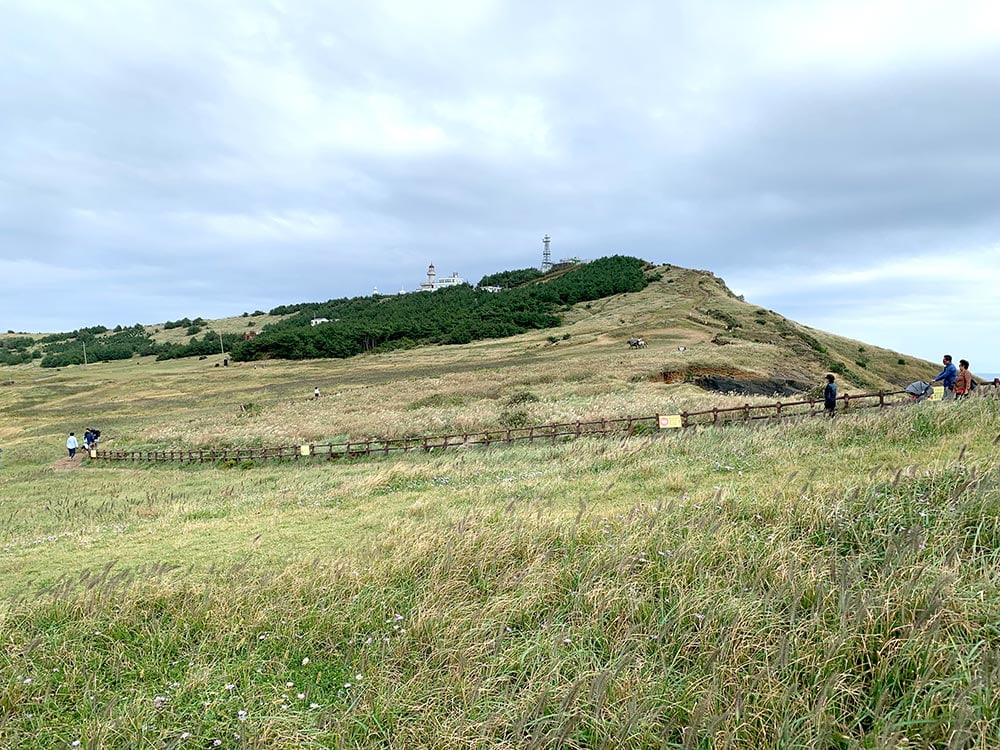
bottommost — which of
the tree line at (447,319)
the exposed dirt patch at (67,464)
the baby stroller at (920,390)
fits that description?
the exposed dirt patch at (67,464)

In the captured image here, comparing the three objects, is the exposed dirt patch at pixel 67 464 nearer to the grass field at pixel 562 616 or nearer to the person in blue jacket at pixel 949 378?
the grass field at pixel 562 616

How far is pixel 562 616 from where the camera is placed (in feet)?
15.8

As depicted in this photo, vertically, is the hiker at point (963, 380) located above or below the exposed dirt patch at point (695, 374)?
above

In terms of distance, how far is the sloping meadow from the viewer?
3496 millimetres

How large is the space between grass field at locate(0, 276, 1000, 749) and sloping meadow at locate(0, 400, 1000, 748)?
0.9 inches

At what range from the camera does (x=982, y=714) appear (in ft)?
10.3

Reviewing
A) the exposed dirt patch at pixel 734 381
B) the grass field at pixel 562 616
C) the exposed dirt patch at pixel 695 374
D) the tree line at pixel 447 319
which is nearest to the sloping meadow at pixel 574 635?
the grass field at pixel 562 616

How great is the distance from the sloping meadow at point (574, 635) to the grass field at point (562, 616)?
24mm

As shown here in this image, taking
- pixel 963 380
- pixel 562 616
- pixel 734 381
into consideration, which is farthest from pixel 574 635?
pixel 734 381

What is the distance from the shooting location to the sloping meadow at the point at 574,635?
350cm

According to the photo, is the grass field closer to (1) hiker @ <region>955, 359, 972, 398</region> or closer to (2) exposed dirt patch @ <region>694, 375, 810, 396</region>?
(1) hiker @ <region>955, 359, 972, 398</region>

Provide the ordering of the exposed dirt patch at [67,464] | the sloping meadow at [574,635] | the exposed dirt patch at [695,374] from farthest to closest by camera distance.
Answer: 1. the exposed dirt patch at [695,374]
2. the exposed dirt patch at [67,464]
3. the sloping meadow at [574,635]

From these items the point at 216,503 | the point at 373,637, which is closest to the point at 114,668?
the point at 373,637

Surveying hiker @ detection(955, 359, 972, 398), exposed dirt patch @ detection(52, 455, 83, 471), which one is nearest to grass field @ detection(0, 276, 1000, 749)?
hiker @ detection(955, 359, 972, 398)
